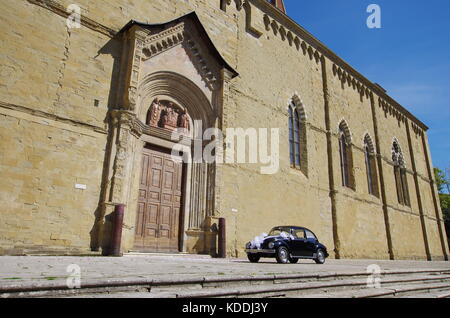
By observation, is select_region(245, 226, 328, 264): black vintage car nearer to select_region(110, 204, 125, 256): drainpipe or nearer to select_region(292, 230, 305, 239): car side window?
select_region(292, 230, 305, 239): car side window

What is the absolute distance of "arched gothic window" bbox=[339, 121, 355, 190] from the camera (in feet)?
61.9

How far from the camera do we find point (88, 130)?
9.29 metres

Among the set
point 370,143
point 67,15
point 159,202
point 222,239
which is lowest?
point 222,239

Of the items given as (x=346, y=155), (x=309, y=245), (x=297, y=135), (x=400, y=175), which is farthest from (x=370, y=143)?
(x=309, y=245)

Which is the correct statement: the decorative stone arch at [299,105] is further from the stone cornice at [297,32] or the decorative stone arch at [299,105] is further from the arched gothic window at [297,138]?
the stone cornice at [297,32]

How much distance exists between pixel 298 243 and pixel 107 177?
6149 mm

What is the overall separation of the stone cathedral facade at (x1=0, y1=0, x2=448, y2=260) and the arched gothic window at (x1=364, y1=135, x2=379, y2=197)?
1.12 m

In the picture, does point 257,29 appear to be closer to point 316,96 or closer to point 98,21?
point 316,96

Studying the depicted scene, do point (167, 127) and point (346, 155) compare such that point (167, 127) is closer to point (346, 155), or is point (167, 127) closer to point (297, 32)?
point (297, 32)

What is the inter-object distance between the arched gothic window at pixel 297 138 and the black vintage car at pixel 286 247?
550 centimetres

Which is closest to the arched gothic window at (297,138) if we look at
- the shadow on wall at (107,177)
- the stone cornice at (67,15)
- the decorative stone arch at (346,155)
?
the decorative stone arch at (346,155)

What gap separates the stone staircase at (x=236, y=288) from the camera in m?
2.82

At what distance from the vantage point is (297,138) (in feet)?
54.1
